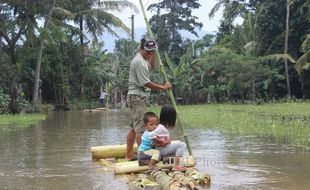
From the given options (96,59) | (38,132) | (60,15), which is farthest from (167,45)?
(38,132)

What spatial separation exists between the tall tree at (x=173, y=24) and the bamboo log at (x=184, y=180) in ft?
124

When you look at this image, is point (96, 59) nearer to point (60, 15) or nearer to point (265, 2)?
point (60, 15)

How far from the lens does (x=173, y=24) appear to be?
45.1 m

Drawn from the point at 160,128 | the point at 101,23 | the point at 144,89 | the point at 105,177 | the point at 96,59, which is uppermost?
the point at 101,23

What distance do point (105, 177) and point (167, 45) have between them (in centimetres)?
3808

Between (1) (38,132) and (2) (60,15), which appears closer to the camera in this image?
(1) (38,132)

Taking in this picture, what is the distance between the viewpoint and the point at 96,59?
34.9 m

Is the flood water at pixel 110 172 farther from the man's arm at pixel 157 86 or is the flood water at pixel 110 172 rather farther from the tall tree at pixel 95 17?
the tall tree at pixel 95 17

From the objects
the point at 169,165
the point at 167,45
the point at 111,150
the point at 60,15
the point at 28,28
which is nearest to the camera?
the point at 169,165

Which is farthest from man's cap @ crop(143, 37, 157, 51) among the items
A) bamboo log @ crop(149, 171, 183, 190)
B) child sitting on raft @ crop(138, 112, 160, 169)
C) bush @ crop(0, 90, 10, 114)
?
bush @ crop(0, 90, 10, 114)

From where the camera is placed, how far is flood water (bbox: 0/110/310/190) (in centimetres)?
646

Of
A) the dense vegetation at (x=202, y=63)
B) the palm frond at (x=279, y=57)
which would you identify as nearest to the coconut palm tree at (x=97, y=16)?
the dense vegetation at (x=202, y=63)

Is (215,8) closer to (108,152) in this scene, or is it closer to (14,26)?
(14,26)

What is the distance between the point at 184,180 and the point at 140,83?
7.20ft
